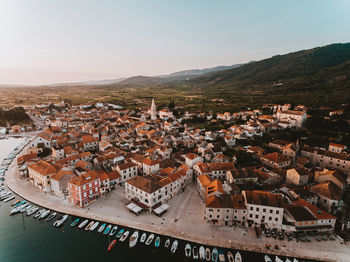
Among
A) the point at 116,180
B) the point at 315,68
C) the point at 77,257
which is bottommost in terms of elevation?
the point at 77,257

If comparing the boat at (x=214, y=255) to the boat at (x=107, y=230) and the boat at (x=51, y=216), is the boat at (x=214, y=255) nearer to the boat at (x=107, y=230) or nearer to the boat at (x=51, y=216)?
the boat at (x=107, y=230)

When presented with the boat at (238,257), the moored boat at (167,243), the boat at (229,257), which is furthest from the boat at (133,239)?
the boat at (238,257)

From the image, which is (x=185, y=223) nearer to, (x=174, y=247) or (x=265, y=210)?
(x=174, y=247)

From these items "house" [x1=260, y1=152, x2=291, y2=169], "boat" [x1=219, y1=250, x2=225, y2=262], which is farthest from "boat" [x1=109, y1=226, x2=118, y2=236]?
"house" [x1=260, y1=152, x2=291, y2=169]

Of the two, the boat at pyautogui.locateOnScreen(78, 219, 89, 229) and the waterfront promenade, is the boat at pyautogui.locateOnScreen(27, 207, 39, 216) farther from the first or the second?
the boat at pyautogui.locateOnScreen(78, 219, 89, 229)

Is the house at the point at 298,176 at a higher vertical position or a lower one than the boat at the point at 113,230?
higher

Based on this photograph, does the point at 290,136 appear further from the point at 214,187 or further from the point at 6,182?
the point at 6,182

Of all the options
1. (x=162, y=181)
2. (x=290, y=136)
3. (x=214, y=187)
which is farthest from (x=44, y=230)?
(x=290, y=136)
